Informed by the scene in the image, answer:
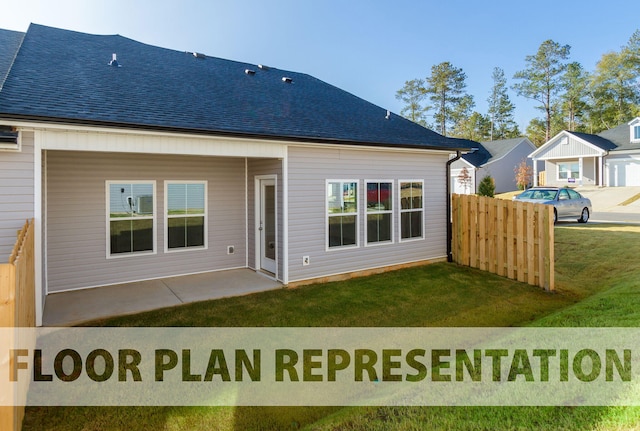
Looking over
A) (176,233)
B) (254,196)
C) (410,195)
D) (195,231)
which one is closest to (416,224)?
(410,195)

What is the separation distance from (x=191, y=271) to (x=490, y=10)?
22.9 metres

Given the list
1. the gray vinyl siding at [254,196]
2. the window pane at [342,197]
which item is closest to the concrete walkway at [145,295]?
the gray vinyl siding at [254,196]

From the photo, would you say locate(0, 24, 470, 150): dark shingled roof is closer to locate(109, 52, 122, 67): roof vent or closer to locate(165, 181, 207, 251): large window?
locate(109, 52, 122, 67): roof vent

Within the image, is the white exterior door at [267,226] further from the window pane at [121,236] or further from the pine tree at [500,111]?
the pine tree at [500,111]

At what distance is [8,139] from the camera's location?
16.0ft

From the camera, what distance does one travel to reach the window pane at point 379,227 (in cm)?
861

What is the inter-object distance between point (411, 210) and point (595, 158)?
2700 centimetres

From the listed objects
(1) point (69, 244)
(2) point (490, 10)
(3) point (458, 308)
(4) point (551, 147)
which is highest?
(2) point (490, 10)

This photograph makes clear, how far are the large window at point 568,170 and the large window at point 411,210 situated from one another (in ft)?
88.0

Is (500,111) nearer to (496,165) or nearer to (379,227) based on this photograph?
(496,165)

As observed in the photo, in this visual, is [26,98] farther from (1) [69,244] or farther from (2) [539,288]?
(2) [539,288]

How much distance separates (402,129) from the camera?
9.84 metres

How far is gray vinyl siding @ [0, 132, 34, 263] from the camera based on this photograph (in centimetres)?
498

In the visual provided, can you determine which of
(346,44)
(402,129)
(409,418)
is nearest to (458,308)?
(409,418)
